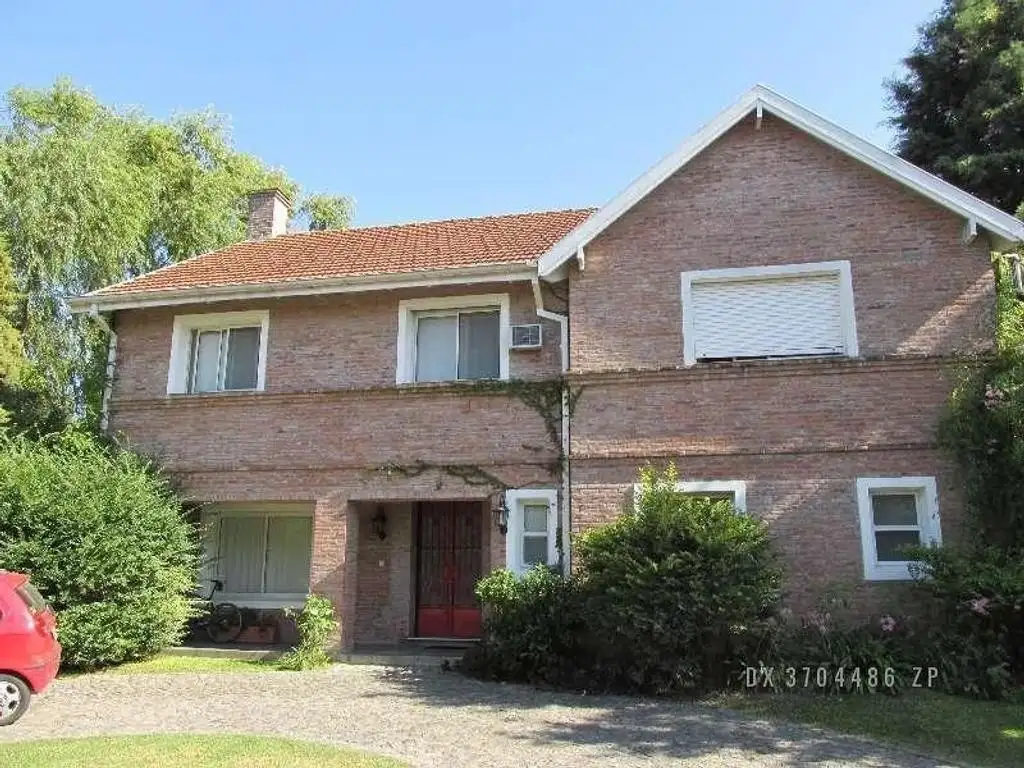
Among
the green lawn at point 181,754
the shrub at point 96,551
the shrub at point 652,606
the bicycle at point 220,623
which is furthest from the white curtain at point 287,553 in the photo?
the green lawn at point 181,754

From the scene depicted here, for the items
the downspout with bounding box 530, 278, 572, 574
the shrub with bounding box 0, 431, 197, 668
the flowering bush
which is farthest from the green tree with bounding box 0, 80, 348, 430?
the flowering bush

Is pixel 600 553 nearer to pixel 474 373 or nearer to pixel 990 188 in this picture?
pixel 474 373

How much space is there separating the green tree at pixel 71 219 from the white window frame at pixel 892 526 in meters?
17.2

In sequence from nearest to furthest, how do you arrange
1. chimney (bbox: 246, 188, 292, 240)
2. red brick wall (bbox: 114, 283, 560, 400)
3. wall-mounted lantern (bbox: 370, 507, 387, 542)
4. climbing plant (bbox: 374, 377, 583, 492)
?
climbing plant (bbox: 374, 377, 583, 492)
red brick wall (bbox: 114, 283, 560, 400)
wall-mounted lantern (bbox: 370, 507, 387, 542)
chimney (bbox: 246, 188, 292, 240)

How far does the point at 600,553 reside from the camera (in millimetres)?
10344

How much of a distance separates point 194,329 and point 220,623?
5.03 metres

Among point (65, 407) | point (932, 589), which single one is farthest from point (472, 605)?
point (65, 407)

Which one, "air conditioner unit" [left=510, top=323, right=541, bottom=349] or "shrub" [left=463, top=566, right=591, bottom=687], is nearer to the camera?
"shrub" [left=463, top=566, right=591, bottom=687]

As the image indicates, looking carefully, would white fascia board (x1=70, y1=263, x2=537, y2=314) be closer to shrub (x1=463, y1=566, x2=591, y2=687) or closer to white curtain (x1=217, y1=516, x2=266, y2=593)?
white curtain (x1=217, y1=516, x2=266, y2=593)

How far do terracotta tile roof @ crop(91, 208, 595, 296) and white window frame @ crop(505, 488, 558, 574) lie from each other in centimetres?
345

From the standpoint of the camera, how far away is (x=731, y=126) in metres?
12.5

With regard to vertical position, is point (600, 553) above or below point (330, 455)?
below

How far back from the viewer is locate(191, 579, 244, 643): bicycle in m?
14.1

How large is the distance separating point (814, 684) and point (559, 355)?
5655 mm
